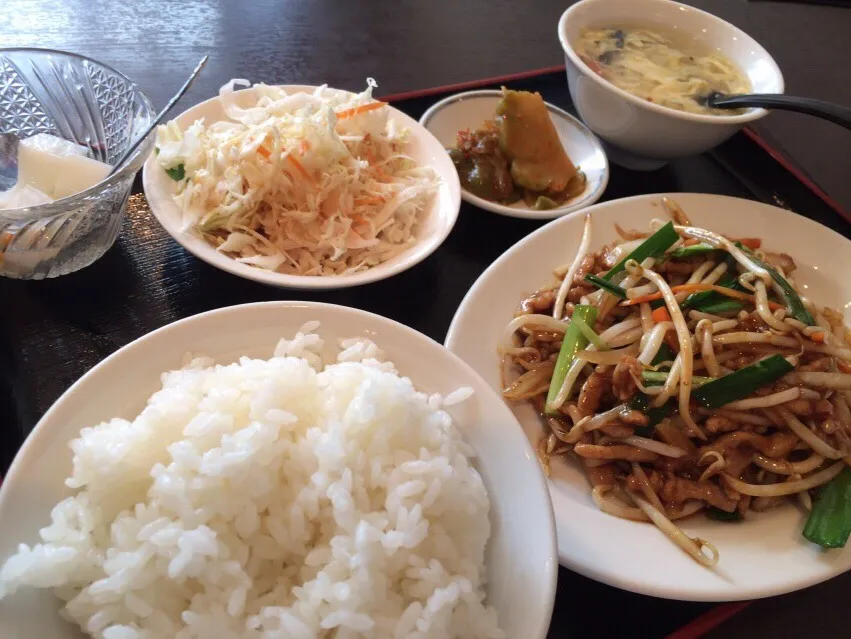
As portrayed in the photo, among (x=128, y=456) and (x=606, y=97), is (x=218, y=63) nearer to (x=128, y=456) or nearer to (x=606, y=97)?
(x=606, y=97)

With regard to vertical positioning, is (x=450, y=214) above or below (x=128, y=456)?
below

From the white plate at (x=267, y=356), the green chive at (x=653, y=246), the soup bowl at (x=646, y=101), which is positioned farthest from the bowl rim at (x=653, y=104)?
the white plate at (x=267, y=356)

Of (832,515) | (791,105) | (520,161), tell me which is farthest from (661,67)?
(832,515)

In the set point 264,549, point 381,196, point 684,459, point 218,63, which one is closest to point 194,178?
point 381,196

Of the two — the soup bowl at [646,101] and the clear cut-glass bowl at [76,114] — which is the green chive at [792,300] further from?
the clear cut-glass bowl at [76,114]

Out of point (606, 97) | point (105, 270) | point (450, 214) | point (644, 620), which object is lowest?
point (644, 620)

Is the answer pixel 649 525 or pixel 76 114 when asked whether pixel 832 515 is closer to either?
pixel 649 525

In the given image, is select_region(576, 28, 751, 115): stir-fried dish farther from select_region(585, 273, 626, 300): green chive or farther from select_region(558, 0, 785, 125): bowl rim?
select_region(585, 273, 626, 300): green chive
